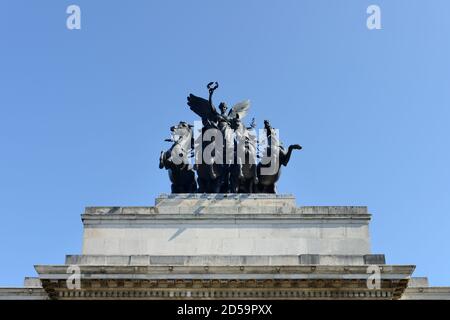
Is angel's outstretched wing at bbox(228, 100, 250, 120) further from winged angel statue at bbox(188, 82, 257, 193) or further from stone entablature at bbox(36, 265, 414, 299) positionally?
stone entablature at bbox(36, 265, 414, 299)

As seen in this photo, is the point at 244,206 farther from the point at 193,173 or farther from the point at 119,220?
the point at 119,220

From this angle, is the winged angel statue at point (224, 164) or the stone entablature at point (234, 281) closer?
the stone entablature at point (234, 281)

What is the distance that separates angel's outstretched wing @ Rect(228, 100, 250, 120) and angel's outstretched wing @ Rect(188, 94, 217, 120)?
2.73 feet

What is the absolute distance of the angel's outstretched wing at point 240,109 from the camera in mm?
31592

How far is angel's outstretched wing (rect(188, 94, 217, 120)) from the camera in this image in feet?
102

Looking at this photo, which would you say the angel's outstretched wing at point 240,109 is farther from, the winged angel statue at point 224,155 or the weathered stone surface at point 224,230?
the weathered stone surface at point 224,230

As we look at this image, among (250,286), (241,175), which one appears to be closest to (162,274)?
(250,286)

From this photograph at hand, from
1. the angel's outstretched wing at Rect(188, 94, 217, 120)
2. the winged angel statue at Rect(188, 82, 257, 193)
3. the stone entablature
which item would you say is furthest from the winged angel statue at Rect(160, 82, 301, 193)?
the stone entablature

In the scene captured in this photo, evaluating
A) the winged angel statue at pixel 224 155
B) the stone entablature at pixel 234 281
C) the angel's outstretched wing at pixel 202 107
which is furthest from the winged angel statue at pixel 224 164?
the stone entablature at pixel 234 281

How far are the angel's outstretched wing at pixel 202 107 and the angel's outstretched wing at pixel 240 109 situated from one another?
83 centimetres

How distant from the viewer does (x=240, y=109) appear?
31891 mm

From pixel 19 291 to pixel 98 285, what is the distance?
3.97 m

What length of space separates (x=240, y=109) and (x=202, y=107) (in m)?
1.65

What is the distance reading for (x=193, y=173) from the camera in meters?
30.1
